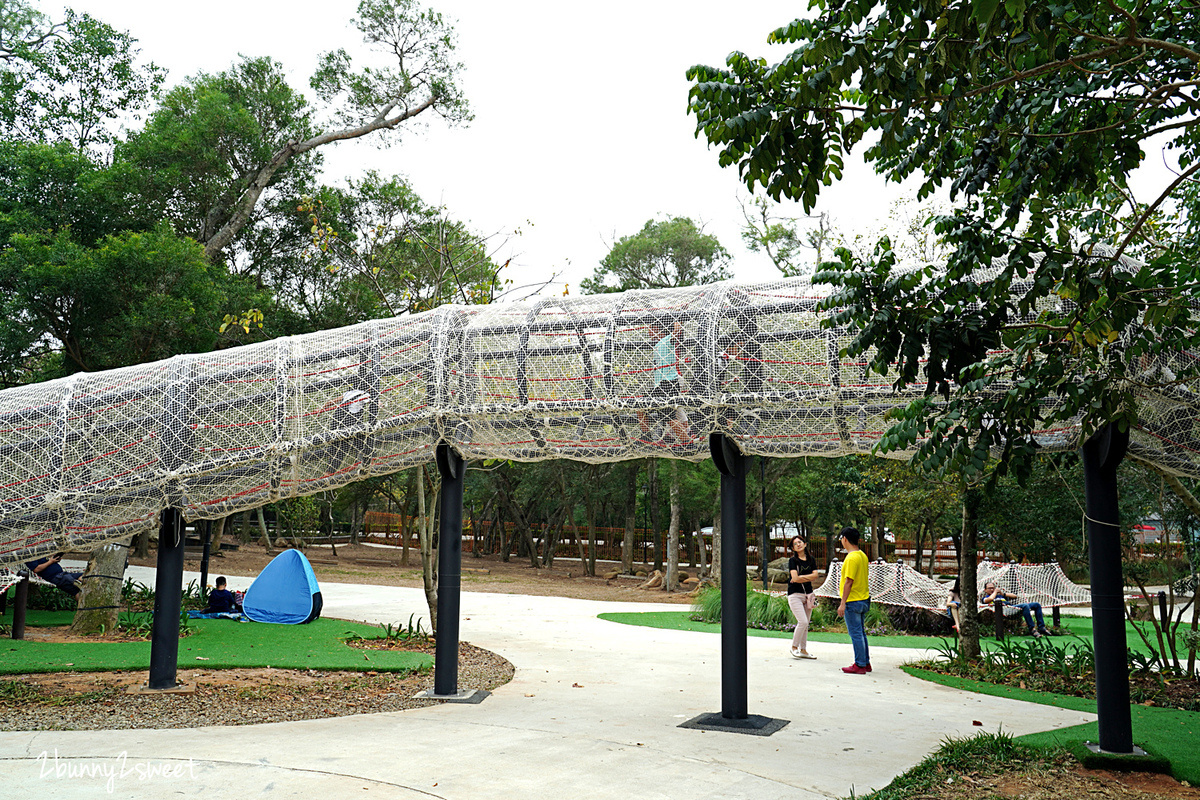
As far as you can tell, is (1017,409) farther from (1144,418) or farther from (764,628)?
(764,628)

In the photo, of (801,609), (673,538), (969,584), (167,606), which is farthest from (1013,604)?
(167,606)

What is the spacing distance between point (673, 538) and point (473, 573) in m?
8.99

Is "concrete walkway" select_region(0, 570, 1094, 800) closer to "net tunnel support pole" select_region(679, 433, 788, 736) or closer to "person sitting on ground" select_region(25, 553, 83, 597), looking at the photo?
"net tunnel support pole" select_region(679, 433, 788, 736)

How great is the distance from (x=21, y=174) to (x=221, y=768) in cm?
1453

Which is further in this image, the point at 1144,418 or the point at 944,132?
the point at 1144,418

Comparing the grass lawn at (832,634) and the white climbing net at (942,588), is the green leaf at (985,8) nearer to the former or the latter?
the grass lawn at (832,634)

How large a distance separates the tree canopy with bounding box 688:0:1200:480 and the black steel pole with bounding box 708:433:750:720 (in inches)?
94.5

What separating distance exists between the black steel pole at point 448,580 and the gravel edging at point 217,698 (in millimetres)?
308

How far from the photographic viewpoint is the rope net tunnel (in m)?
7.07

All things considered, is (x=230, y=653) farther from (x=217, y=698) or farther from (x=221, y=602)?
(x=221, y=602)

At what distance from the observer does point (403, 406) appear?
8.05m

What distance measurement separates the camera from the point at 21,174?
15617 millimetres

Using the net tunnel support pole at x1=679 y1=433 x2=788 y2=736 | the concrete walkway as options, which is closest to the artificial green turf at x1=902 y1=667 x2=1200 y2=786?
the concrete walkway

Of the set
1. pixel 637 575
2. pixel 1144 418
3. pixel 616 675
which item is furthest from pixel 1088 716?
pixel 637 575
